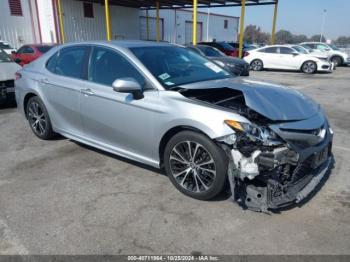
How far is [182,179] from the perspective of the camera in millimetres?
3387

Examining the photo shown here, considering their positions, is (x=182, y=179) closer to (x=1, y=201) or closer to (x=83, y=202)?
(x=83, y=202)

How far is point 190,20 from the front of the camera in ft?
104

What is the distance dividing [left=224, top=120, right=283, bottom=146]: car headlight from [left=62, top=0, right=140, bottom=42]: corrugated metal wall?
65.4 feet

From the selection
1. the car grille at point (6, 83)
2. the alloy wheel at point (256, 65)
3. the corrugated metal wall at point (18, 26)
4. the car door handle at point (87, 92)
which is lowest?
the alloy wheel at point (256, 65)

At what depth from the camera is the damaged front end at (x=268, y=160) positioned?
2.79 meters

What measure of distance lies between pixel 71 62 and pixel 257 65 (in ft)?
51.7

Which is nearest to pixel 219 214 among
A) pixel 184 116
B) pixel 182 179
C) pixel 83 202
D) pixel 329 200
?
pixel 182 179

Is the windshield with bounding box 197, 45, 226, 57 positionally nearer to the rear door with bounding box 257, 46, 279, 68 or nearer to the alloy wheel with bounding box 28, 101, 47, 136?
the rear door with bounding box 257, 46, 279, 68

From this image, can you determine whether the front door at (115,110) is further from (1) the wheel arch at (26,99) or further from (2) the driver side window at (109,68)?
(1) the wheel arch at (26,99)

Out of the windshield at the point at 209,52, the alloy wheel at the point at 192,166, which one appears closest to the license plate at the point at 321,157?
the alloy wheel at the point at 192,166

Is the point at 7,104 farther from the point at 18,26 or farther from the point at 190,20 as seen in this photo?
the point at 190,20

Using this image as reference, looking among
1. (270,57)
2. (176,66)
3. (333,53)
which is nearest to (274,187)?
(176,66)

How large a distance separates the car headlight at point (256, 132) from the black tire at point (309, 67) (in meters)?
15.5

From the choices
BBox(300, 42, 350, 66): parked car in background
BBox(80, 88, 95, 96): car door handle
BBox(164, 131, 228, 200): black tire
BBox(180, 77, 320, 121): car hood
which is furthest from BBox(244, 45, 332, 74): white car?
BBox(164, 131, 228, 200): black tire
